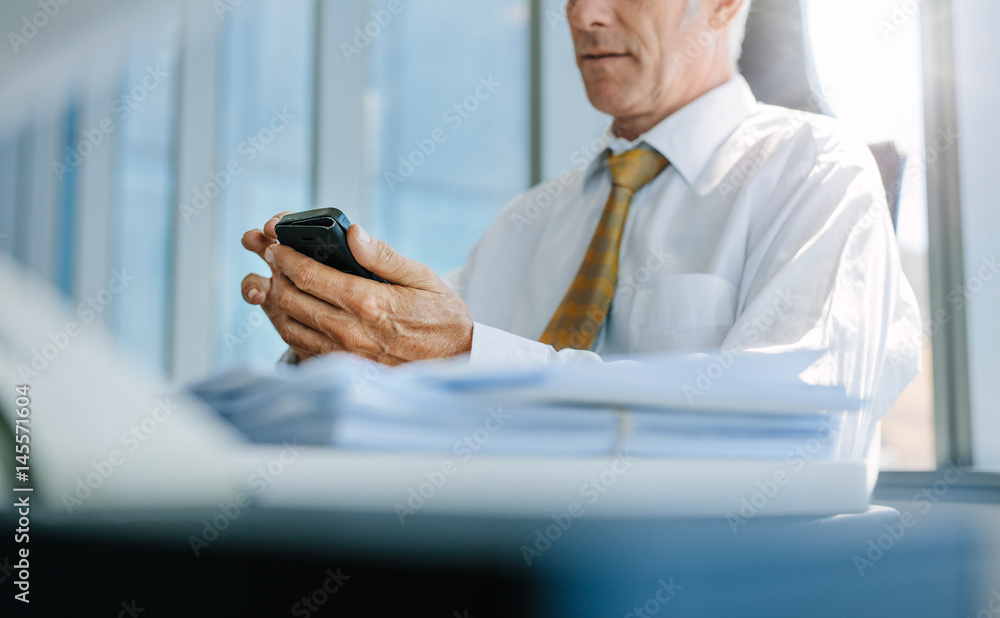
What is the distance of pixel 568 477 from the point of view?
24 cm

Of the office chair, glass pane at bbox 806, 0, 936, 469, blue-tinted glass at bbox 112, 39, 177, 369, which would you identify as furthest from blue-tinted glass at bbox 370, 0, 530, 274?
the office chair

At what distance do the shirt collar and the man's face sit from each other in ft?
0.20

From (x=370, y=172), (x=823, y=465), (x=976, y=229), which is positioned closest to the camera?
(x=823, y=465)

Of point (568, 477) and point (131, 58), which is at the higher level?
point (131, 58)

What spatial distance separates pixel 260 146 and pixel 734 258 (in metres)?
2.26

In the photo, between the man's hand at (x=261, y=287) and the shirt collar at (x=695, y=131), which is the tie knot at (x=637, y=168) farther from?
the man's hand at (x=261, y=287)

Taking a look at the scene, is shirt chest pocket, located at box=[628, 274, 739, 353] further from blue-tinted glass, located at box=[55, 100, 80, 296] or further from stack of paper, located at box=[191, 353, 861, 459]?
blue-tinted glass, located at box=[55, 100, 80, 296]

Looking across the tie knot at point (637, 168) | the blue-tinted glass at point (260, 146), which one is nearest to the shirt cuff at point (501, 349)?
the tie knot at point (637, 168)

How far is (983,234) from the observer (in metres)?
1.12

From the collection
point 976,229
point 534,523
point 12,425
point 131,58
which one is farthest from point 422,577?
point 131,58

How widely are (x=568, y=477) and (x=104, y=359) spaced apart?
16cm

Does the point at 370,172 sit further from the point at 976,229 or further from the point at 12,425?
the point at 12,425

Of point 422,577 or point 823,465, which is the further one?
point 823,465

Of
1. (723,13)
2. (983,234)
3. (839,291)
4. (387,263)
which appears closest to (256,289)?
(387,263)
